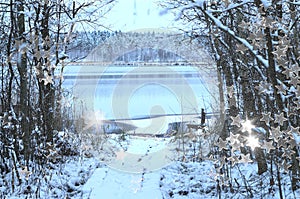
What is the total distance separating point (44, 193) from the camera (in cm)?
392

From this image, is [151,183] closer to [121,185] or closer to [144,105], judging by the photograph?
[121,185]

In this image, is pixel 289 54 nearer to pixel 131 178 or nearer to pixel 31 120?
pixel 131 178

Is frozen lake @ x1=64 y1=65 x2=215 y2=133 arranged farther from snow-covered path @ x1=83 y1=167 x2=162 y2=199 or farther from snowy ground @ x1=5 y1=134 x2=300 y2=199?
snow-covered path @ x1=83 y1=167 x2=162 y2=199

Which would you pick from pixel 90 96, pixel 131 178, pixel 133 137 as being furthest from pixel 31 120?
pixel 90 96

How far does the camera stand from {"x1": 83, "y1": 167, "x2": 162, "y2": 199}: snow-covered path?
3.91m

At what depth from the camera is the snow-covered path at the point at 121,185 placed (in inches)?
154

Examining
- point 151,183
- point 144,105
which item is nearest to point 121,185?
point 151,183

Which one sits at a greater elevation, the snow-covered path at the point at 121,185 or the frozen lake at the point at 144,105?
the frozen lake at the point at 144,105

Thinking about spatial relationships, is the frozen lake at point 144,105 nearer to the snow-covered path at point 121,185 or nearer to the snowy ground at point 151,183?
the snowy ground at point 151,183

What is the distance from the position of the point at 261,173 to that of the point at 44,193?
8.08ft

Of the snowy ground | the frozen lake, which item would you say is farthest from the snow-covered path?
the frozen lake

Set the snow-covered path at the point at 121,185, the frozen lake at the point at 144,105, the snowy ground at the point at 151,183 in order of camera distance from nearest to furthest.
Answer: the snowy ground at the point at 151,183
the snow-covered path at the point at 121,185
the frozen lake at the point at 144,105

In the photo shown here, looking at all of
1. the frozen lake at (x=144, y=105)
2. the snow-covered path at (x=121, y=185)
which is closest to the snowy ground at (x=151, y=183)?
the snow-covered path at (x=121, y=185)

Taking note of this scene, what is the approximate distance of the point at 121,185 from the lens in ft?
14.1
